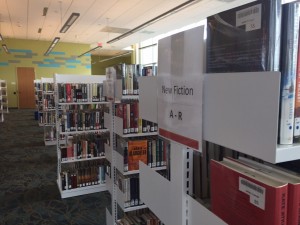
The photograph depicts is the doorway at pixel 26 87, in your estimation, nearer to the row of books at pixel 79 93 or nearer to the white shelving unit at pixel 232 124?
the row of books at pixel 79 93

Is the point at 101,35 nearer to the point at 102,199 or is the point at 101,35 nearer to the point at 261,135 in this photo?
the point at 102,199

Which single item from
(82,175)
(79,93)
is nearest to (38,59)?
(79,93)

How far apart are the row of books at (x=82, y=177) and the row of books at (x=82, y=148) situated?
0.19m

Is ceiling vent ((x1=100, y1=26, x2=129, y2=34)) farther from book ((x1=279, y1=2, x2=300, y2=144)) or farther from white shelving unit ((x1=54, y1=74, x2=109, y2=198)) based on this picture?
book ((x1=279, y1=2, x2=300, y2=144))

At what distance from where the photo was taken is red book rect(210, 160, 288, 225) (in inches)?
23.4

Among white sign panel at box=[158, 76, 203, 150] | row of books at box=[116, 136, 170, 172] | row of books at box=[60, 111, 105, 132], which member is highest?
white sign panel at box=[158, 76, 203, 150]

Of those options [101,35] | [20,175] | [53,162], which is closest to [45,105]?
[53,162]

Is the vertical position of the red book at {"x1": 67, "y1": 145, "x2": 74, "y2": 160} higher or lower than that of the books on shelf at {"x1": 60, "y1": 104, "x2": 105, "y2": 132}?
lower

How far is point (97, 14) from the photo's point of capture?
8336mm

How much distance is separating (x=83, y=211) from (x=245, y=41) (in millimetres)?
3136

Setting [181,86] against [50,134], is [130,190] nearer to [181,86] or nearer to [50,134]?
[181,86]

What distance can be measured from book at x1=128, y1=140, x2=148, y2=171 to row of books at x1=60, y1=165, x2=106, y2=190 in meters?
1.36

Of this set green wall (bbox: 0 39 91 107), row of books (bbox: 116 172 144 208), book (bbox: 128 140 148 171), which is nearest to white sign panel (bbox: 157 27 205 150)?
book (bbox: 128 140 148 171)

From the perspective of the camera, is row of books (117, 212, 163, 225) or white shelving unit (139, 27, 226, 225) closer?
white shelving unit (139, 27, 226, 225)
